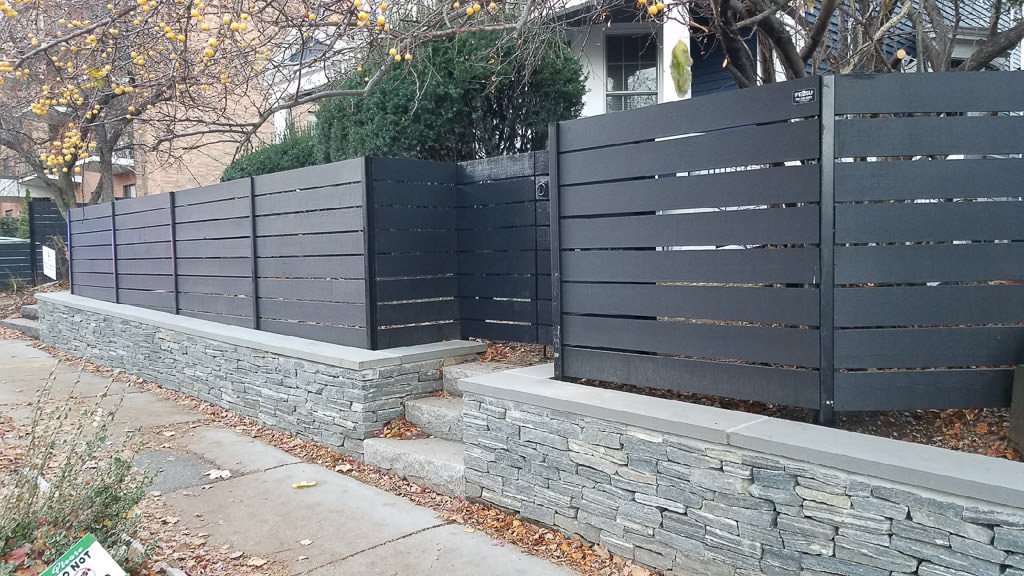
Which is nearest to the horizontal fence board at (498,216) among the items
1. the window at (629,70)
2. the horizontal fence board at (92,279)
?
the window at (629,70)

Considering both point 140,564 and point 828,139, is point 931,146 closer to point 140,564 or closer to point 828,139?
point 828,139

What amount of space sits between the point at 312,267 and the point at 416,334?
124 cm

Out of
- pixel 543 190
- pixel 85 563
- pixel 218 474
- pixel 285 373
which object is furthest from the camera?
pixel 285 373

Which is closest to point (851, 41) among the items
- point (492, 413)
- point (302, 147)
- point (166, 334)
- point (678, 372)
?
point (678, 372)

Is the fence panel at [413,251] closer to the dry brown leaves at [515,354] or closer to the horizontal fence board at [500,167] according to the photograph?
the horizontal fence board at [500,167]

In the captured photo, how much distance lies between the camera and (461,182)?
6.27m

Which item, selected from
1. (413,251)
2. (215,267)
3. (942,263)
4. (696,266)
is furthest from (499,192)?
(215,267)

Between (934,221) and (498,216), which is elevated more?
(498,216)

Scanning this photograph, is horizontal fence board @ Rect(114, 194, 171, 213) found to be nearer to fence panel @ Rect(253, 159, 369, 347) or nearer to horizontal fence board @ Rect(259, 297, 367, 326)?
fence panel @ Rect(253, 159, 369, 347)

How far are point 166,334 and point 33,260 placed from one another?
33.2 feet

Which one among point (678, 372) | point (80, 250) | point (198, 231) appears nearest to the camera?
point (678, 372)

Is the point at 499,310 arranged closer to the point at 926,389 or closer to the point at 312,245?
the point at 312,245

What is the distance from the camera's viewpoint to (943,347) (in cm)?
A: 335

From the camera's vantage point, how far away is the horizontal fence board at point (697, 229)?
11.5 feet
